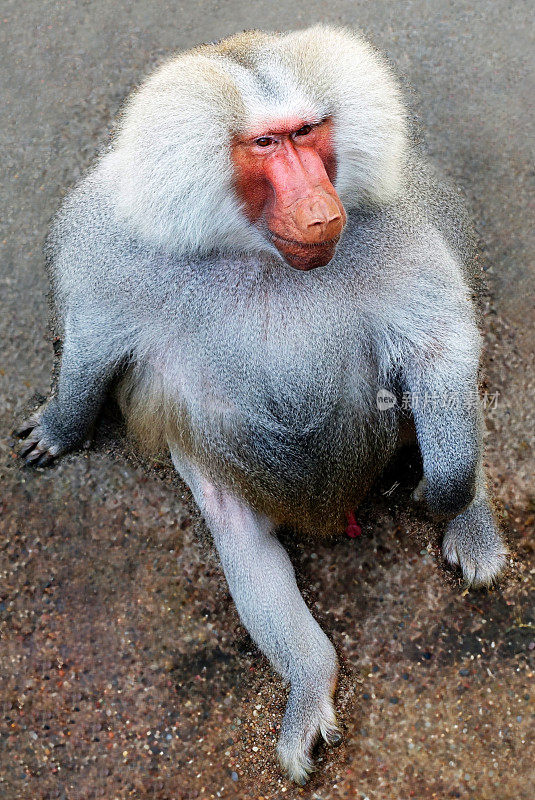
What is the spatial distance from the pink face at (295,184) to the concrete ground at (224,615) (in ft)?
3.80

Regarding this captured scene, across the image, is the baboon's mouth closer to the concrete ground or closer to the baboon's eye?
the baboon's eye

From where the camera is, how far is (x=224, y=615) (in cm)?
244

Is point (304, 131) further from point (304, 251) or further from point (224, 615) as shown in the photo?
point (224, 615)

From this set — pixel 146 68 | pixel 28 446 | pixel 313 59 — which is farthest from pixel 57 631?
pixel 146 68

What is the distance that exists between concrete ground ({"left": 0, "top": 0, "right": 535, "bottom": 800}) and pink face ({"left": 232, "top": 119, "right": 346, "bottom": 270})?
116cm

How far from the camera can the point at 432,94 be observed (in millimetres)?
3139

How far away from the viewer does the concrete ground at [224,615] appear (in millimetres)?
2225

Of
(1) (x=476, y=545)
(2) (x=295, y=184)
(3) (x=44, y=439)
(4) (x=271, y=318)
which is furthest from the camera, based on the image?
(3) (x=44, y=439)

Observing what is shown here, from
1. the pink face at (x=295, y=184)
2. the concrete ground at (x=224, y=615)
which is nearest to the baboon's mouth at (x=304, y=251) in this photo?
the pink face at (x=295, y=184)


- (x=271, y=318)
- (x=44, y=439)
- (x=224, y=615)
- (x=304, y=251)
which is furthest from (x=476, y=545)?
(x=44, y=439)

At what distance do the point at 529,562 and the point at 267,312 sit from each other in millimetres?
1244

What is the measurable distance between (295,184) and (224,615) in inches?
55.0

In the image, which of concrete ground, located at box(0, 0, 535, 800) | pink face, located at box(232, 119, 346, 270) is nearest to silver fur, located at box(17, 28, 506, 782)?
pink face, located at box(232, 119, 346, 270)

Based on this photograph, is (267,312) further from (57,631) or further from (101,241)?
(57,631)
